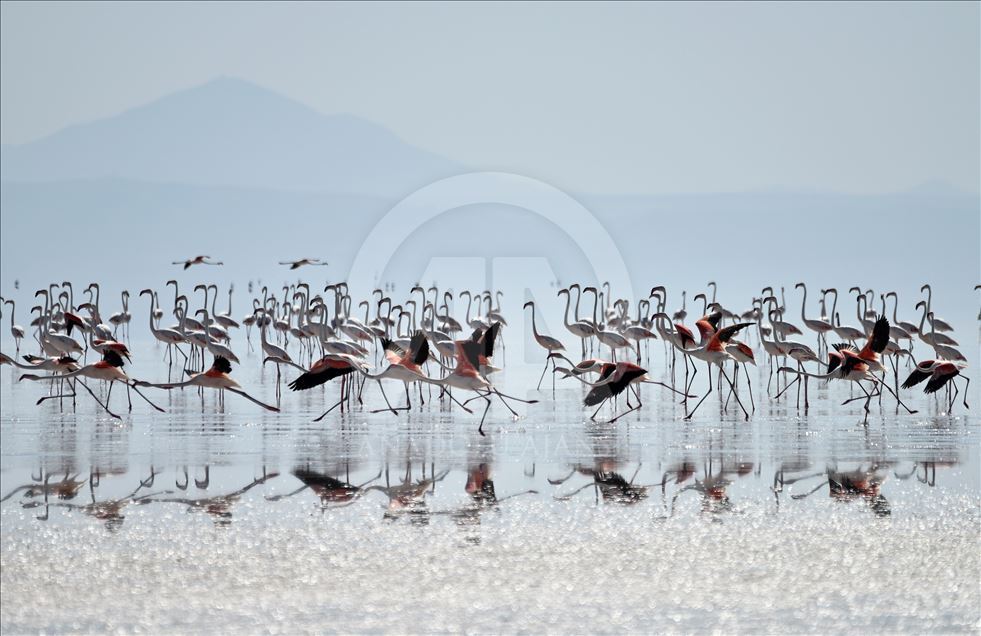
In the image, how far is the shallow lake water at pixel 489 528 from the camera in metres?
5.80

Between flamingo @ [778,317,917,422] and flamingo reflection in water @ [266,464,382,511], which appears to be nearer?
flamingo reflection in water @ [266,464,382,511]

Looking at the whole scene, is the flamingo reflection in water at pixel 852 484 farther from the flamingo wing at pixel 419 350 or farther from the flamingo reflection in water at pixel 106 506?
the flamingo reflection in water at pixel 106 506

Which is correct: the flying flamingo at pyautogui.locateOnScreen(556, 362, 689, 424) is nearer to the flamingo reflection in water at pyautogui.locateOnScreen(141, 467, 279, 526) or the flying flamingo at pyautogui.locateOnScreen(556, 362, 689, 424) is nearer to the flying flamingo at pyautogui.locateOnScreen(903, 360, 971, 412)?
the flying flamingo at pyautogui.locateOnScreen(903, 360, 971, 412)

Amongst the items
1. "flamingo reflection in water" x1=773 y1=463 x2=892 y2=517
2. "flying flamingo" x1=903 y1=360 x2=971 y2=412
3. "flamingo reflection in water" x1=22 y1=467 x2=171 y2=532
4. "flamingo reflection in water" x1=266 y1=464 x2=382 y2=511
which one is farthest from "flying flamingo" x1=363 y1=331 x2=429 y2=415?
"flying flamingo" x1=903 y1=360 x2=971 y2=412

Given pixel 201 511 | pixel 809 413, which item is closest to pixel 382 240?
pixel 809 413

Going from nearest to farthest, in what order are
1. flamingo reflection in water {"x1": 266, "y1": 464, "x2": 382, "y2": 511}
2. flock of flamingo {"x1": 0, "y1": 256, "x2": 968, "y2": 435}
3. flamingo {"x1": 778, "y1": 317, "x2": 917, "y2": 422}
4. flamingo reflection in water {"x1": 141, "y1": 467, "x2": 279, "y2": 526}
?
flamingo reflection in water {"x1": 141, "y1": 467, "x2": 279, "y2": 526}, flamingo reflection in water {"x1": 266, "y1": 464, "x2": 382, "y2": 511}, flock of flamingo {"x1": 0, "y1": 256, "x2": 968, "y2": 435}, flamingo {"x1": 778, "y1": 317, "x2": 917, "y2": 422}

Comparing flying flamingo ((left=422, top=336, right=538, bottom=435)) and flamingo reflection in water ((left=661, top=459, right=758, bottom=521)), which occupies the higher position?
flying flamingo ((left=422, top=336, right=538, bottom=435))

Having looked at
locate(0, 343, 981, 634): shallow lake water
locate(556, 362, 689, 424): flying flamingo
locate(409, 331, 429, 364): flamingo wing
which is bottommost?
locate(0, 343, 981, 634): shallow lake water

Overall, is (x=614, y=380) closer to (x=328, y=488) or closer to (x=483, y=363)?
(x=483, y=363)

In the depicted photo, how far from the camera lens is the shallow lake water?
5797 mm

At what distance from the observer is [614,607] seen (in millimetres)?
5883

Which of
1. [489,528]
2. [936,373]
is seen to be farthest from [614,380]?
[489,528]

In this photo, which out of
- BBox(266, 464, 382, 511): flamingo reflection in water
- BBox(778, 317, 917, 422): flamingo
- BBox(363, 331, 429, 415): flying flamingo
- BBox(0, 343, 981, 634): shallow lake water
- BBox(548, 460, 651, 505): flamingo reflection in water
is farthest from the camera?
BBox(778, 317, 917, 422): flamingo

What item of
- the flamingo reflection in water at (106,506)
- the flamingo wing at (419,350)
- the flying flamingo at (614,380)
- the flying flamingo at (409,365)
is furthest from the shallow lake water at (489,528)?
the flamingo wing at (419,350)
